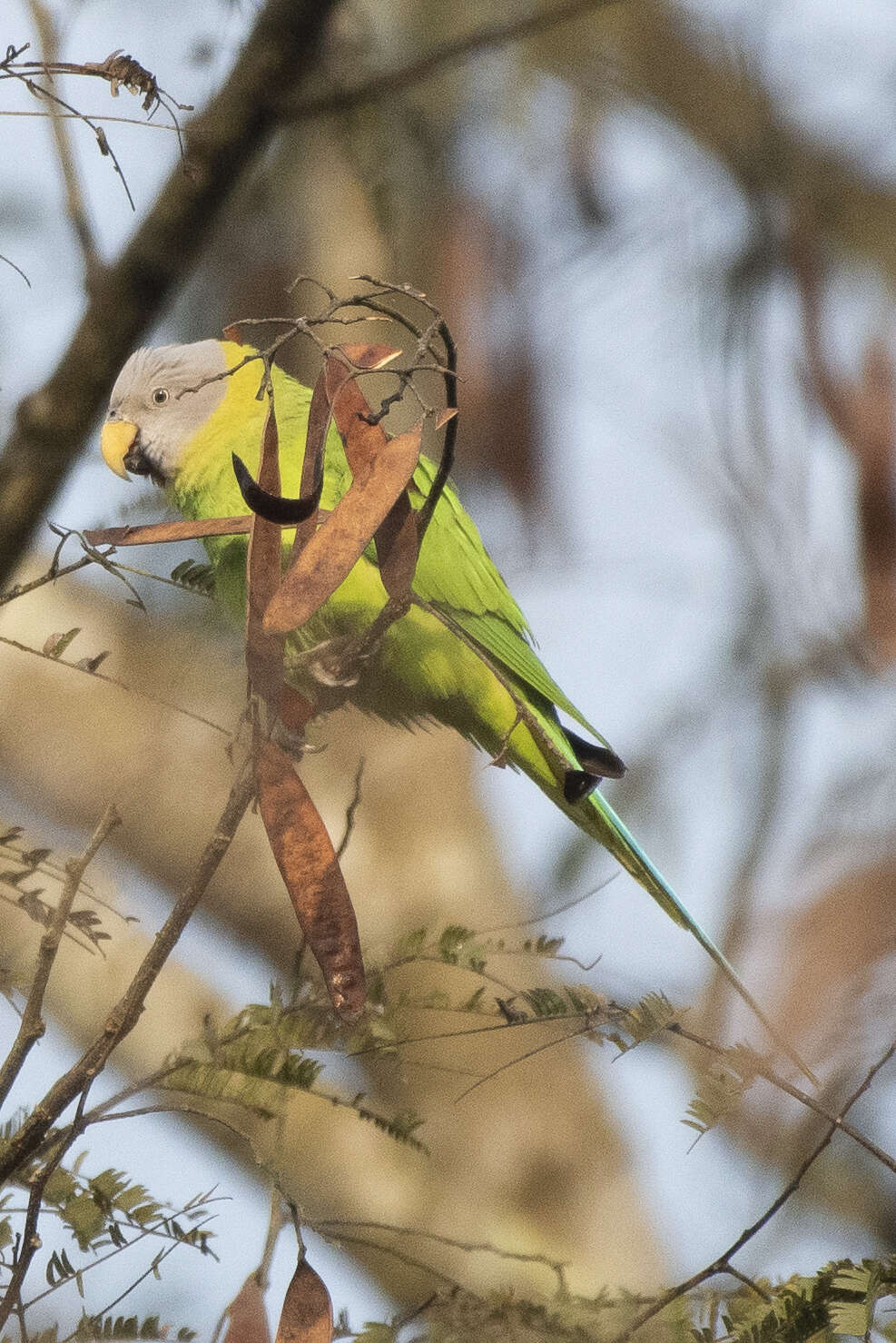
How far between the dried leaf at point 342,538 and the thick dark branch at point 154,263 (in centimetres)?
97

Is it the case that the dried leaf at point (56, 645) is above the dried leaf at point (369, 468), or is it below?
below

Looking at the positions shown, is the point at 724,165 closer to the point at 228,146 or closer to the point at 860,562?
the point at 860,562

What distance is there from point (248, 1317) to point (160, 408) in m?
2.22

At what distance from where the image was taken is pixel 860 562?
2941mm

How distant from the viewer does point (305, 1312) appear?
1.20m

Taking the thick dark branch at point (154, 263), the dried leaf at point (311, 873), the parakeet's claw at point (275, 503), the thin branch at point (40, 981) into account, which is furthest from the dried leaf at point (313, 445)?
the thick dark branch at point (154, 263)

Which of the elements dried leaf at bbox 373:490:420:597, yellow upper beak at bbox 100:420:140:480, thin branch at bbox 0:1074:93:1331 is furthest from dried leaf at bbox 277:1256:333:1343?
yellow upper beak at bbox 100:420:140:480

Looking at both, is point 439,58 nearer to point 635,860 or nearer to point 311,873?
point 635,860

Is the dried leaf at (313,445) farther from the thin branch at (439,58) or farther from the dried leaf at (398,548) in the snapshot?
the thin branch at (439,58)

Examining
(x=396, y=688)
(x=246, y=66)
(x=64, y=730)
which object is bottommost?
(x=396, y=688)

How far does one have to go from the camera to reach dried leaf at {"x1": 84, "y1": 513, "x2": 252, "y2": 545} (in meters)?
1.26

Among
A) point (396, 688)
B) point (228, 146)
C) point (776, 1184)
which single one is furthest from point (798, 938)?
point (228, 146)

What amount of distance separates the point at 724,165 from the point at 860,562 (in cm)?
263

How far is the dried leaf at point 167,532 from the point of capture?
49.5 inches
